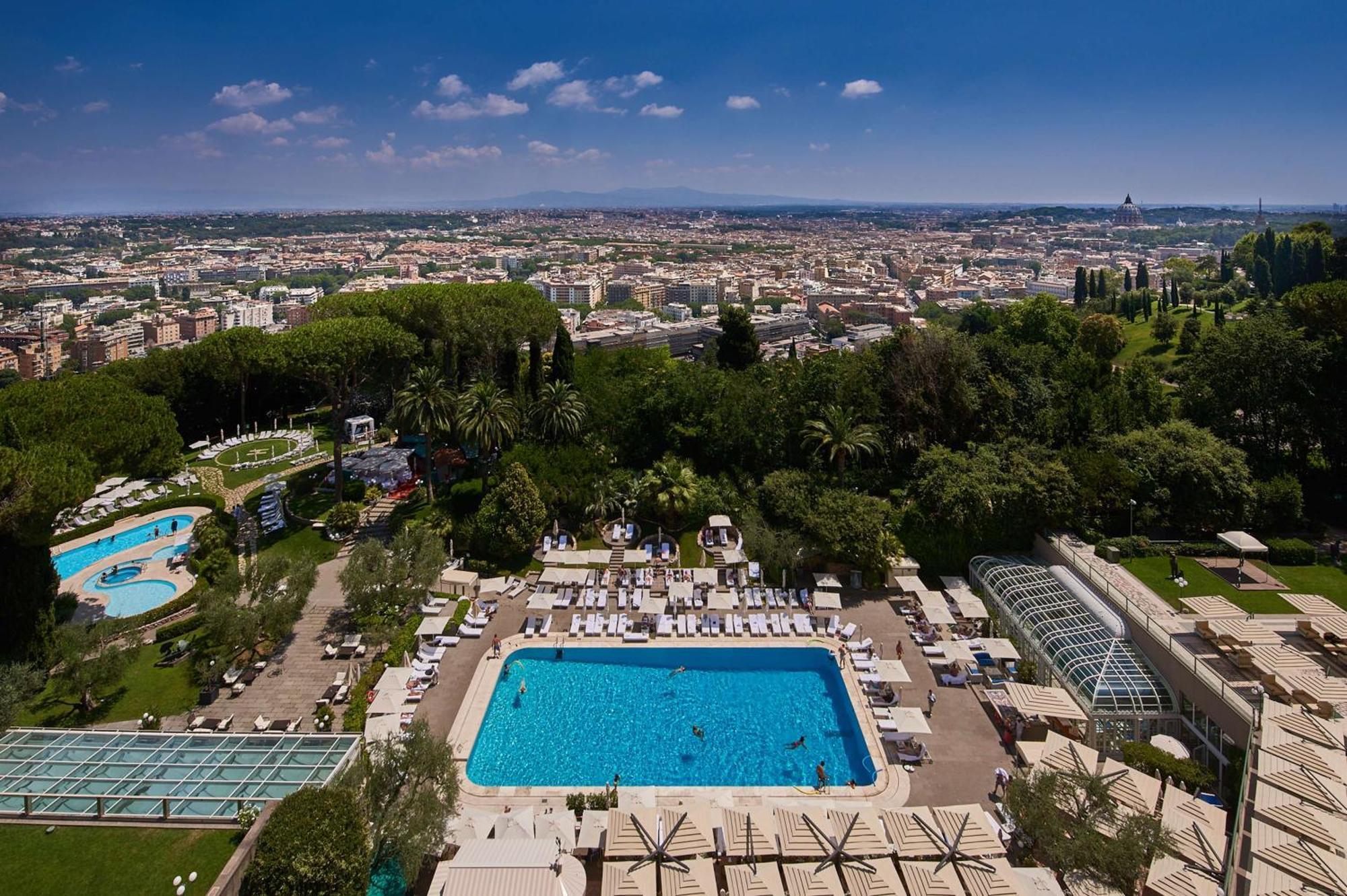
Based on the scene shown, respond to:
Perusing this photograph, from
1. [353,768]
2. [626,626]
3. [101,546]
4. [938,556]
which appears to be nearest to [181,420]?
[101,546]

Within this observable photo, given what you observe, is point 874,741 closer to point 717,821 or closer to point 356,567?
point 717,821

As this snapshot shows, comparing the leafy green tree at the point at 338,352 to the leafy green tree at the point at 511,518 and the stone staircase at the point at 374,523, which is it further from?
the leafy green tree at the point at 511,518

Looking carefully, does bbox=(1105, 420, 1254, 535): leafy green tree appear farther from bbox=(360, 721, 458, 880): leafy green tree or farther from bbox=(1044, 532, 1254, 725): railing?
bbox=(360, 721, 458, 880): leafy green tree

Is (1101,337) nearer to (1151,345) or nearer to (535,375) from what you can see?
(1151,345)

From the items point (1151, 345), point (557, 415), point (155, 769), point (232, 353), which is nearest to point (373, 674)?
point (155, 769)

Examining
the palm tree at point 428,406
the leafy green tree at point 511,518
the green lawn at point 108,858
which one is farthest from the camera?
the palm tree at point 428,406

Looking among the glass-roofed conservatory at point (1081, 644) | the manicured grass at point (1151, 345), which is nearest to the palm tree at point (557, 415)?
the glass-roofed conservatory at point (1081, 644)
